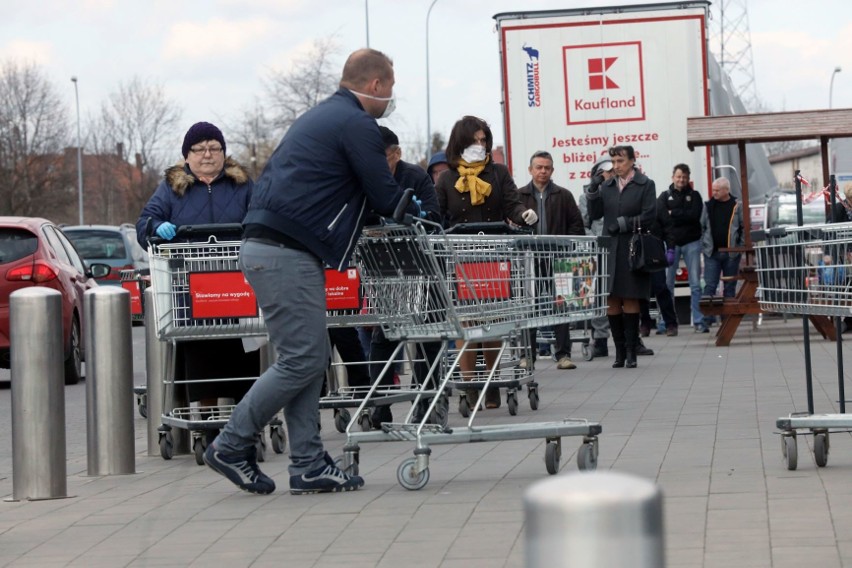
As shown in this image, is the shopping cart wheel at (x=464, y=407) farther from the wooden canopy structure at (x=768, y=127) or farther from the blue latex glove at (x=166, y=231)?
the wooden canopy structure at (x=768, y=127)

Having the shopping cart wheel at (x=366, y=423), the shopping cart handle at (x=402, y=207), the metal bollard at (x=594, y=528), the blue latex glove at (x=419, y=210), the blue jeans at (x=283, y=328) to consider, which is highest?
the blue latex glove at (x=419, y=210)

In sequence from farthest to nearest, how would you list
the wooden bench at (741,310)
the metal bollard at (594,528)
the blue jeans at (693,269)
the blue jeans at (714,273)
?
the blue jeans at (714,273)
the blue jeans at (693,269)
the wooden bench at (741,310)
the metal bollard at (594,528)

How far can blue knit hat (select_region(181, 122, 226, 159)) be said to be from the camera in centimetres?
902

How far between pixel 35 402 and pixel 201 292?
1.34 m

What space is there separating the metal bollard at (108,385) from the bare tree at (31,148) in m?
66.6

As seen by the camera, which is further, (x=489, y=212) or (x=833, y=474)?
(x=489, y=212)

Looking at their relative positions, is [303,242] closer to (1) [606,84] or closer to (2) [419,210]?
(2) [419,210]

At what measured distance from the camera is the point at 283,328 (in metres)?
6.90

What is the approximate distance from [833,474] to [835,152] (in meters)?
23.6

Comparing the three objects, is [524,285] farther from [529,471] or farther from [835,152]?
[835,152]

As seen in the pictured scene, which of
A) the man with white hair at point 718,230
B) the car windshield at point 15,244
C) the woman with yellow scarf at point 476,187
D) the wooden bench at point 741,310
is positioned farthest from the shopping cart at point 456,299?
the man with white hair at point 718,230

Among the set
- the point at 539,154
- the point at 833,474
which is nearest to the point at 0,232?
the point at 539,154

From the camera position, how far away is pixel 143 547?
19.5ft

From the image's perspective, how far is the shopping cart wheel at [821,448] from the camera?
7168 millimetres
